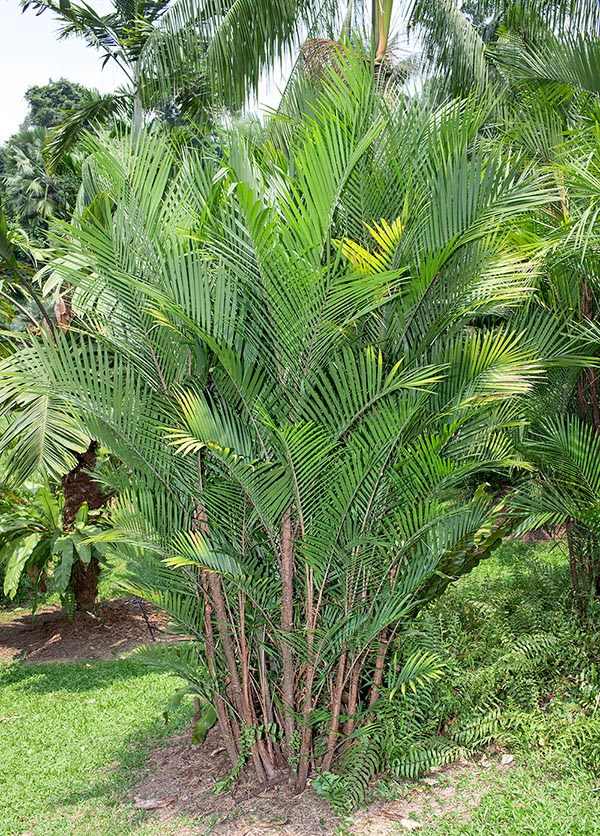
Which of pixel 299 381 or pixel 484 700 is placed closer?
pixel 299 381

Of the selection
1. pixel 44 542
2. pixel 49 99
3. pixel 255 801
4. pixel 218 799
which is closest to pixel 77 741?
pixel 218 799

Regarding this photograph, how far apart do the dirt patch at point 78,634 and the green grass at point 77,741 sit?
0.29 m

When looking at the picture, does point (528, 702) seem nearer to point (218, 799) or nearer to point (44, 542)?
point (218, 799)

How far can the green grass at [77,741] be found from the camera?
3.31m

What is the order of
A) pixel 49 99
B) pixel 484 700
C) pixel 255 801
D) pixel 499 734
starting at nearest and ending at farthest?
pixel 255 801 < pixel 499 734 < pixel 484 700 < pixel 49 99

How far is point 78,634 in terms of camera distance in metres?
6.46

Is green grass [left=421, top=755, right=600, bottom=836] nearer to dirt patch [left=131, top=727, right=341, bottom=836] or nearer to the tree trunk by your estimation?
dirt patch [left=131, top=727, right=341, bottom=836]

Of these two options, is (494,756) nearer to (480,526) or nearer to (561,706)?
(561,706)

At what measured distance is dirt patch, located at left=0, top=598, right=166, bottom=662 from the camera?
6.19 meters

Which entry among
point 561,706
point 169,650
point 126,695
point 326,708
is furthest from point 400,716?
point 126,695

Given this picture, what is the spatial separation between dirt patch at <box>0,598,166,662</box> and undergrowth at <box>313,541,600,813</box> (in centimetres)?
312

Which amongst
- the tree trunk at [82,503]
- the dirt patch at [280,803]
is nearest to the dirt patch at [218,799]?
the dirt patch at [280,803]

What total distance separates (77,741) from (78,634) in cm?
223

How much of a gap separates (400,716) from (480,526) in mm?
872
